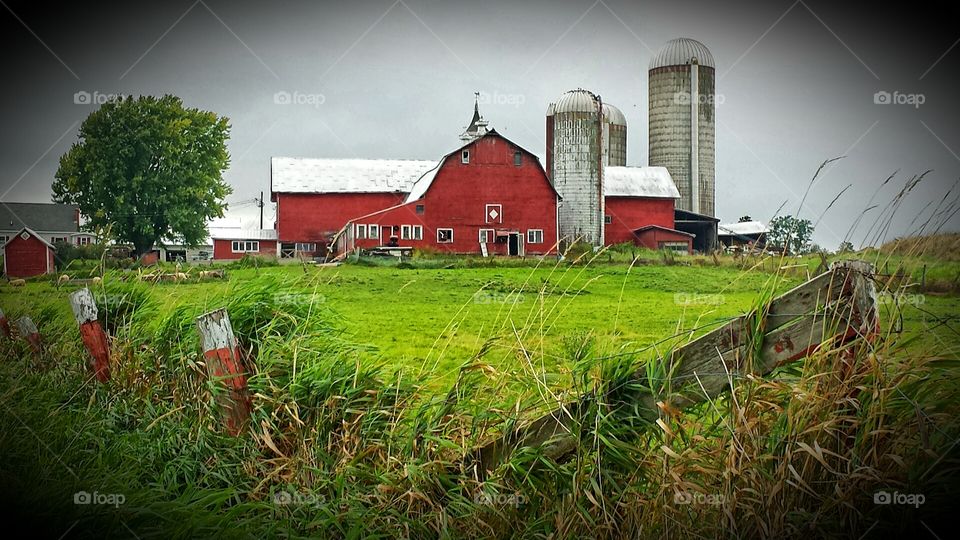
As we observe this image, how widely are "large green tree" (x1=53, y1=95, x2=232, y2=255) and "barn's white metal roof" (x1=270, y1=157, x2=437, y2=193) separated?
3575mm

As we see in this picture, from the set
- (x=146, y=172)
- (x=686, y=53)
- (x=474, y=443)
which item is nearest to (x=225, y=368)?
(x=474, y=443)

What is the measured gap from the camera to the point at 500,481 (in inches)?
133

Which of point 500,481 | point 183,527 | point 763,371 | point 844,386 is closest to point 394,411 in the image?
point 500,481

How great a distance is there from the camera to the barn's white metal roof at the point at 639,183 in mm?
37125

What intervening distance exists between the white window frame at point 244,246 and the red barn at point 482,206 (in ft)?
16.8

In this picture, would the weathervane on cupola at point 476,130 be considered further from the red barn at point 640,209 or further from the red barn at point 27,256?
the red barn at point 27,256

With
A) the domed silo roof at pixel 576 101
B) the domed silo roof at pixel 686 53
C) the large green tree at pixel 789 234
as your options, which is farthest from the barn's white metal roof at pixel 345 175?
the large green tree at pixel 789 234

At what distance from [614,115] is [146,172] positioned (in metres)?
26.8

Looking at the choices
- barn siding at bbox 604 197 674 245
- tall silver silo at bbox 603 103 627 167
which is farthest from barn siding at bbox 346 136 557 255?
tall silver silo at bbox 603 103 627 167

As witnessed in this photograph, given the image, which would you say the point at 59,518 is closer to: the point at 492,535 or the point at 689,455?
the point at 492,535

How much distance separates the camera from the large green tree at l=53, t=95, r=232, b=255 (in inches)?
992

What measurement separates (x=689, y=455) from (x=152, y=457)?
2820 millimetres

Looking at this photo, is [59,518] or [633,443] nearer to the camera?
[633,443]

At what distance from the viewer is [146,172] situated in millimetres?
27156
